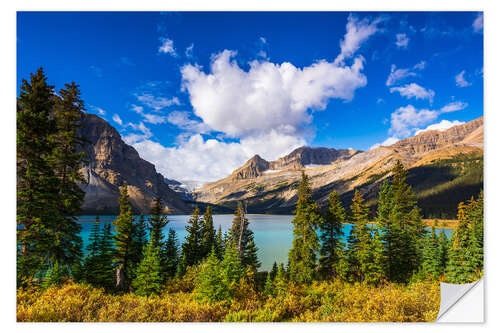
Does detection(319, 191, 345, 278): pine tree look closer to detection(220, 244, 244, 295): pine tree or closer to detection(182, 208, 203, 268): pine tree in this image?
detection(220, 244, 244, 295): pine tree

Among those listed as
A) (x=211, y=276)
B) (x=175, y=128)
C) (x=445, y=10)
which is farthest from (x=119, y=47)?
(x=445, y=10)

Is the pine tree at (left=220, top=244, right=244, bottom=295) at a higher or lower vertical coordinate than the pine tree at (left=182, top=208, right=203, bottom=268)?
higher

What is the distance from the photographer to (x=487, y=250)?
763cm

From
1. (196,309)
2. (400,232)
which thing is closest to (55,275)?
(196,309)

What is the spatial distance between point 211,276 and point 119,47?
37.1 ft

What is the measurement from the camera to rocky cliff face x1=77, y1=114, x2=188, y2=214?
12.3 meters

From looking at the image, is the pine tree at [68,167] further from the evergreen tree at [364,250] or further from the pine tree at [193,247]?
the evergreen tree at [364,250]

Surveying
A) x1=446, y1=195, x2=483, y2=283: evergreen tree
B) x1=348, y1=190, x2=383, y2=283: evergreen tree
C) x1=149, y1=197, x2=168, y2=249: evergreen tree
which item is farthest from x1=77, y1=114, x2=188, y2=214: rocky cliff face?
x1=348, y1=190, x2=383, y2=283: evergreen tree

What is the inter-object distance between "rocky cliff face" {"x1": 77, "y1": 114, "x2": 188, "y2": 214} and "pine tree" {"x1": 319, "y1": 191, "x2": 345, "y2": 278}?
1449 cm

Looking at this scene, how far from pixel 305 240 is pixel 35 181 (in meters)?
15.7

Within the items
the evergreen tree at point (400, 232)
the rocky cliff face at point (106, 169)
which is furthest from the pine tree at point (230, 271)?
the evergreen tree at point (400, 232)

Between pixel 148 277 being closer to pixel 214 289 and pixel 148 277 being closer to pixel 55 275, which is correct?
pixel 55 275

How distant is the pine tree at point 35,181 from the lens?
24.9 feet
